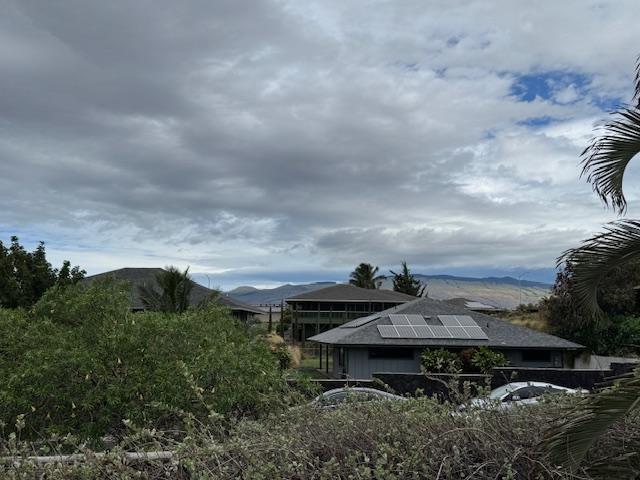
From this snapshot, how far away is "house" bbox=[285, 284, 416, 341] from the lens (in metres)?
50.9

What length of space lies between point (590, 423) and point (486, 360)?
23.3m

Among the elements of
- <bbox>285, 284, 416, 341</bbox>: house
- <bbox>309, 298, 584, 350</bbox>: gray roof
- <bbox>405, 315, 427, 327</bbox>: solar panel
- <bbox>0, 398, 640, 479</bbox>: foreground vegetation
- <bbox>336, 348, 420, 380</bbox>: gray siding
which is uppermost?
<bbox>285, 284, 416, 341</bbox>: house

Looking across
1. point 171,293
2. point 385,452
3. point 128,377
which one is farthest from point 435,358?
point 385,452

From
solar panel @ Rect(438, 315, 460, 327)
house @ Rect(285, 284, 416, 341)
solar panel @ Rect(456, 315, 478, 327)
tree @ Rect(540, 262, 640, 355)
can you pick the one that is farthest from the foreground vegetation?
house @ Rect(285, 284, 416, 341)

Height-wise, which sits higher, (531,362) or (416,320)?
(416,320)

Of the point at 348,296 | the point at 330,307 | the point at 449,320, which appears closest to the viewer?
the point at 449,320

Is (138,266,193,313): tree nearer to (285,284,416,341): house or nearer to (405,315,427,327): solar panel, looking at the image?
(405,315,427,327): solar panel

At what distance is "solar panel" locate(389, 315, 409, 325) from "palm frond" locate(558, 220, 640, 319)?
80.4 feet

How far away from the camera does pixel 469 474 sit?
412 cm

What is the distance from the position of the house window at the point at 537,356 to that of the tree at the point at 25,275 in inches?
777

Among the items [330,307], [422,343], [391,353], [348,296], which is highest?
[348,296]

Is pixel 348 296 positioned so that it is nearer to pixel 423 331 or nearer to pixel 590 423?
pixel 423 331

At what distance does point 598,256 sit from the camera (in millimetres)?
5848

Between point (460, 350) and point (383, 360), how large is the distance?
349 cm
